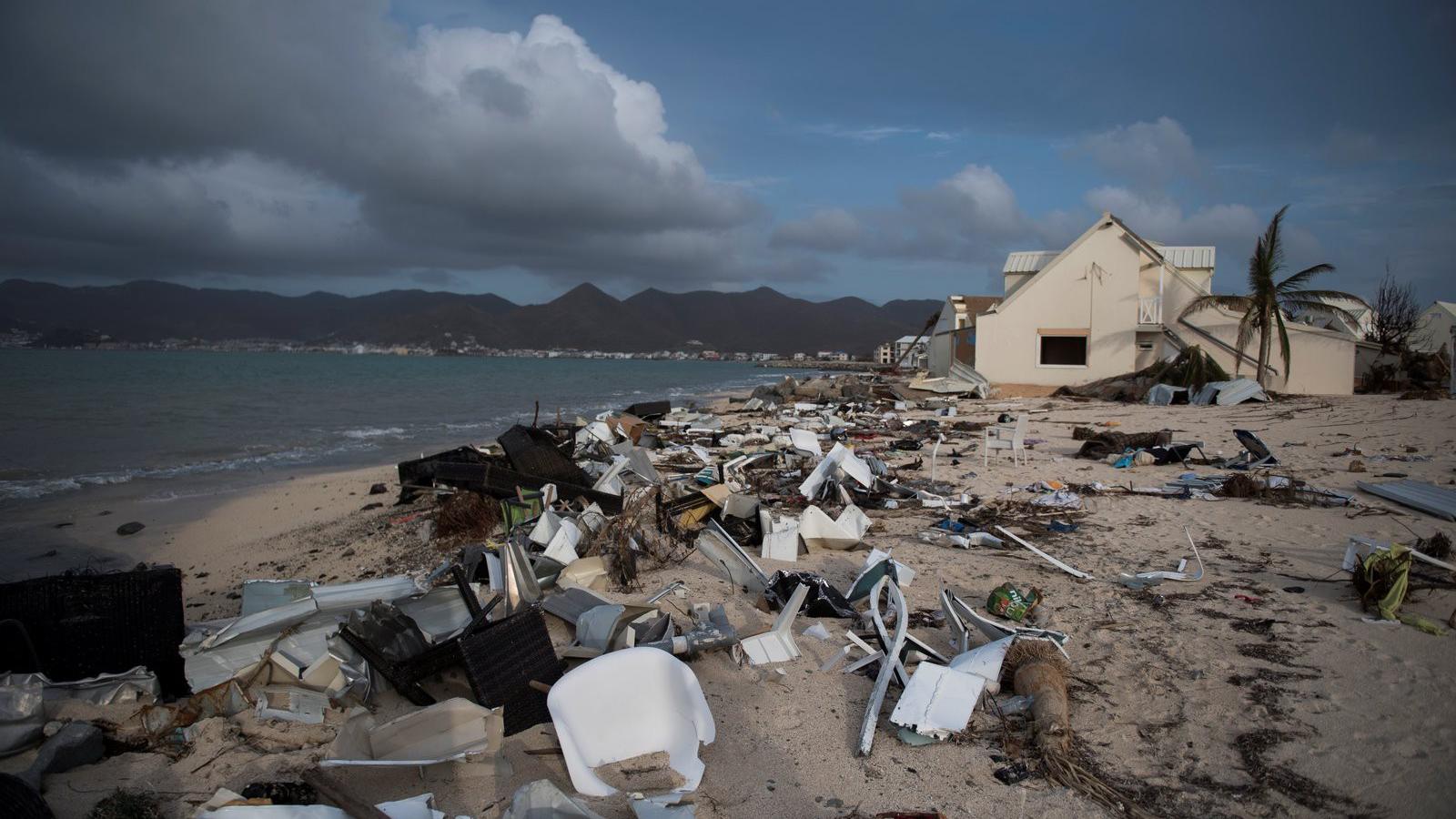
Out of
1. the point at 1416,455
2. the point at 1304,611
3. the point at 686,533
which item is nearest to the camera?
the point at 1304,611

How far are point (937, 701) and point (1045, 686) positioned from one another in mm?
557

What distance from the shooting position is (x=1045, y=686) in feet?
11.3

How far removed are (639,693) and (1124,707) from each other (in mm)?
2368

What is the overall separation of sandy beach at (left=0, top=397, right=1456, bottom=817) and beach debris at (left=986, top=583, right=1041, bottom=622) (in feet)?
0.47

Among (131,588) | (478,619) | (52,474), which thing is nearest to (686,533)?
(478,619)

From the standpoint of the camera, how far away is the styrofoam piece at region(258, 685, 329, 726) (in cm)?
336

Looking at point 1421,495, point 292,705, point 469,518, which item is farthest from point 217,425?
point 1421,495

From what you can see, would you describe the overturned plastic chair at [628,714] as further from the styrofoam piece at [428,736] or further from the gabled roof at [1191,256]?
the gabled roof at [1191,256]

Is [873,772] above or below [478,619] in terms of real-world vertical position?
below

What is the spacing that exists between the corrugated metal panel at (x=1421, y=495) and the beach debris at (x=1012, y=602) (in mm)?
4577

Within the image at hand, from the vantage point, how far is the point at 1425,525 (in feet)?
20.2

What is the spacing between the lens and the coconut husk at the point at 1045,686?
3107mm

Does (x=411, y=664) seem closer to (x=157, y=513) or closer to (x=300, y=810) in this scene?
(x=300, y=810)

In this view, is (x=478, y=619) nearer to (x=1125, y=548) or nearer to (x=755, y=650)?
(x=755, y=650)
